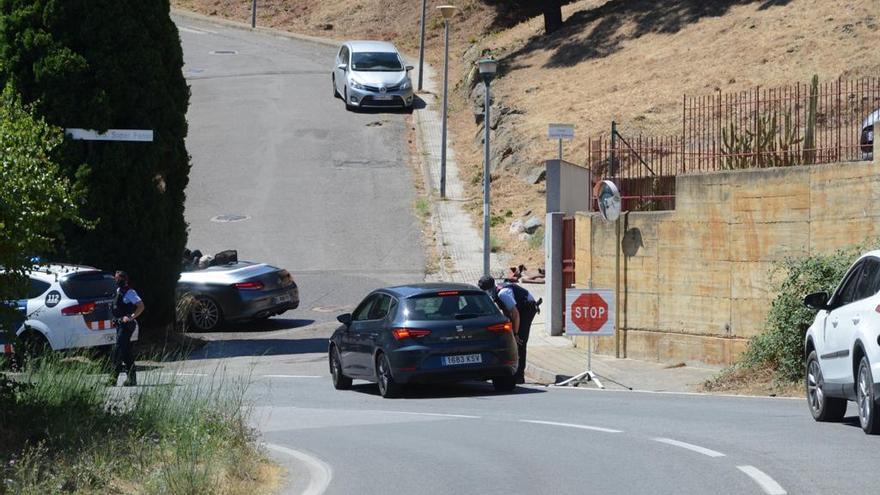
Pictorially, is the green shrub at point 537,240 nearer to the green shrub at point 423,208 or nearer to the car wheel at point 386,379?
the green shrub at point 423,208

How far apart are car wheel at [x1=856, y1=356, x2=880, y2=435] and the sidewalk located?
690 cm

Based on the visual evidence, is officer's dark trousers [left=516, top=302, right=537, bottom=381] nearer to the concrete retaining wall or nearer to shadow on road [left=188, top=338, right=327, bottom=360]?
the concrete retaining wall

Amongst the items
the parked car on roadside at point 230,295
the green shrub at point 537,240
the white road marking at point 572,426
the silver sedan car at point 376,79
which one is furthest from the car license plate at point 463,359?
the silver sedan car at point 376,79

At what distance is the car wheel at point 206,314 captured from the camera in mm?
27672

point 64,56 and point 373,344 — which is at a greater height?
point 64,56

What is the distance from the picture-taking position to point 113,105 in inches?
954

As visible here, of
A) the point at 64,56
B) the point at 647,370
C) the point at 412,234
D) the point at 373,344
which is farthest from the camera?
the point at 412,234

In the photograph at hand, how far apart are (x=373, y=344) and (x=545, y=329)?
8.13 metres

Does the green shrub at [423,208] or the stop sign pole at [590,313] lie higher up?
the green shrub at [423,208]

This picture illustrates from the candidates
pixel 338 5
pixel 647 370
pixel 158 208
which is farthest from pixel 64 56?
pixel 338 5

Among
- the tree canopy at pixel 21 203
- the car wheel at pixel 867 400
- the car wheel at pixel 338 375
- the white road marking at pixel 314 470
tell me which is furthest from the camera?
the car wheel at pixel 338 375

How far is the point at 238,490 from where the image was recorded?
32.1 ft

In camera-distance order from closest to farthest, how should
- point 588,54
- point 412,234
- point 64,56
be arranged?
point 64,56 < point 412,234 < point 588,54

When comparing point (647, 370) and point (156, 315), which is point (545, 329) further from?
point (156, 315)
